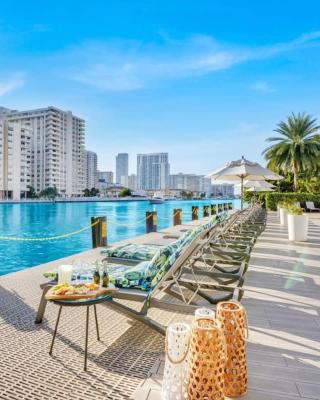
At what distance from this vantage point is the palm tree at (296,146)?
1304 inches

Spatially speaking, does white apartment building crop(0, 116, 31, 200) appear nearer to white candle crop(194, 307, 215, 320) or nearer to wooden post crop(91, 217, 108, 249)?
wooden post crop(91, 217, 108, 249)

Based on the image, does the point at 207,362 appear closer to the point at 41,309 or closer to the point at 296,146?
the point at 41,309

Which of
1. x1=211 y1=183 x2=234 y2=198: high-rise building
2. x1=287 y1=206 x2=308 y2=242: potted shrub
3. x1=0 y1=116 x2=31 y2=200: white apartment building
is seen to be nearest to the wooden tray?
x1=287 y1=206 x2=308 y2=242: potted shrub

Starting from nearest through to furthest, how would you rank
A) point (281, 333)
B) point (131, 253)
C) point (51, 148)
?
point (281, 333) → point (131, 253) → point (51, 148)

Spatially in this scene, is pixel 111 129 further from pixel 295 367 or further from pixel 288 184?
pixel 295 367

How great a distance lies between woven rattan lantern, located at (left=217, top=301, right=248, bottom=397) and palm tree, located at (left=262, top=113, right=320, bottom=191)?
32367 mm

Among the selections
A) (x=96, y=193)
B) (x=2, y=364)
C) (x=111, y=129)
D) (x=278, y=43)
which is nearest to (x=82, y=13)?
(x=278, y=43)

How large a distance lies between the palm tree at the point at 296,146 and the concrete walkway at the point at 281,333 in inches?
1125

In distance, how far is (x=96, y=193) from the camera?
5468 inches

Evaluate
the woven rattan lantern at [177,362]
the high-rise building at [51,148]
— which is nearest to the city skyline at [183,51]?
the woven rattan lantern at [177,362]

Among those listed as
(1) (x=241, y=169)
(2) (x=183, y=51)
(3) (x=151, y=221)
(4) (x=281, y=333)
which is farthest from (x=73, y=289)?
(2) (x=183, y=51)

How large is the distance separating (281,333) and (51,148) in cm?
12978

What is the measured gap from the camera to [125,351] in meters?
3.07

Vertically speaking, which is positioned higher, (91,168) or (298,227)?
(91,168)
